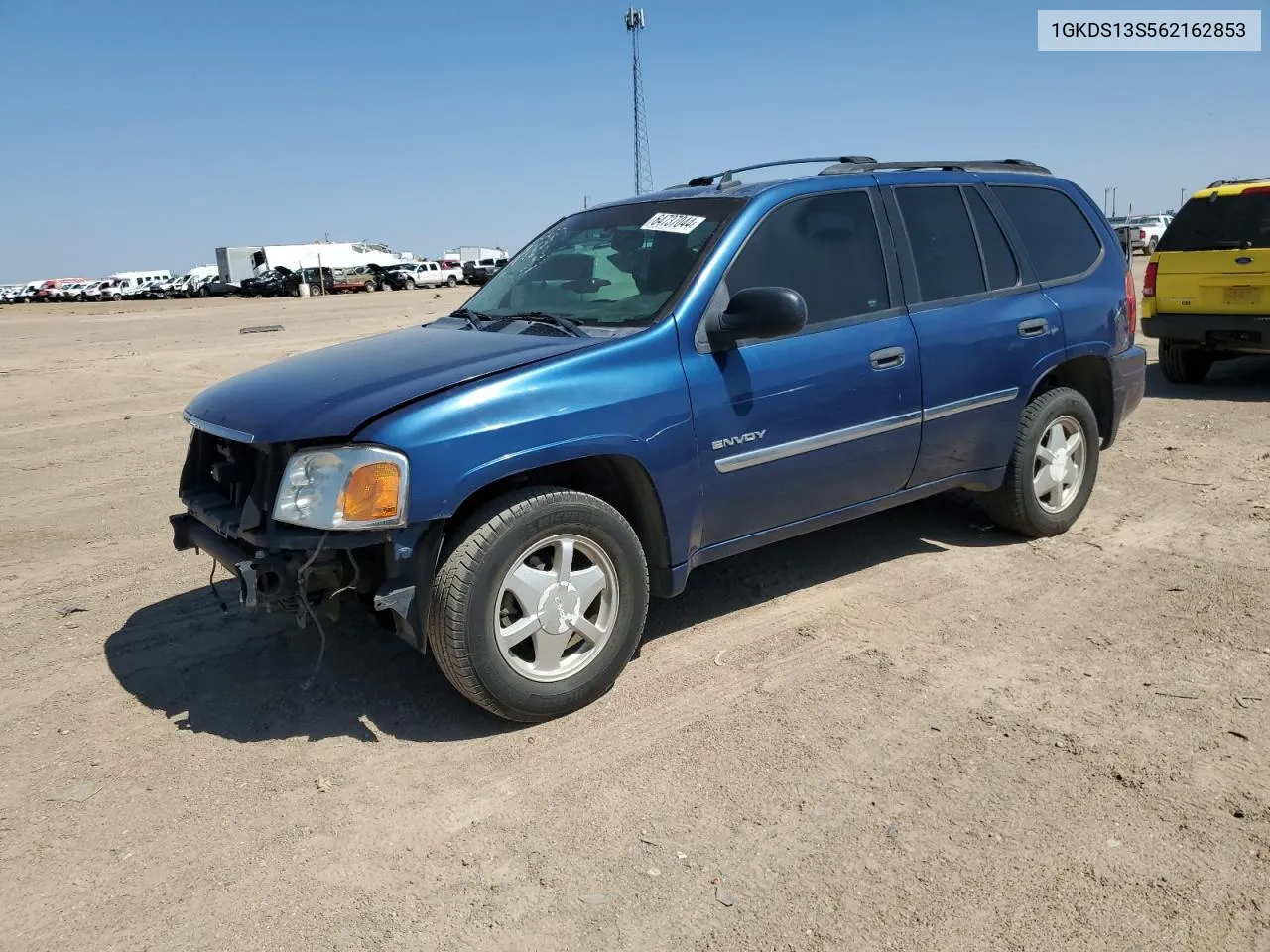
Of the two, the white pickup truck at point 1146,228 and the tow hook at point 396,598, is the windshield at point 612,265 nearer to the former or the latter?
the tow hook at point 396,598

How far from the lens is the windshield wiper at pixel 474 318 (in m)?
4.39

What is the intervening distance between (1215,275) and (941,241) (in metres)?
5.77

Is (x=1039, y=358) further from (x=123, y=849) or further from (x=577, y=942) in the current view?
(x=123, y=849)

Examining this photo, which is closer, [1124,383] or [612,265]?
[612,265]

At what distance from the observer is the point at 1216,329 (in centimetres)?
909

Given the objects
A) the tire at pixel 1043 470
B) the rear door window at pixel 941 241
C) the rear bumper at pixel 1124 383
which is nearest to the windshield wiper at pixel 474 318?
the rear door window at pixel 941 241

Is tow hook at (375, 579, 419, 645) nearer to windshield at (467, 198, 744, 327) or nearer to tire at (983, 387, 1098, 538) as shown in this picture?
windshield at (467, 198, 744, 327)

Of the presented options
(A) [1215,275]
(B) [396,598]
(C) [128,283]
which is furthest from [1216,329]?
(C) [128,283]

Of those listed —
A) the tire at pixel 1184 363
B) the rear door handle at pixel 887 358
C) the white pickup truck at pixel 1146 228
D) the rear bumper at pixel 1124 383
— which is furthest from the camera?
the white pickup truck at pixel 1146 228

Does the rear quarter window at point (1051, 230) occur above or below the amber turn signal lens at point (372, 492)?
above

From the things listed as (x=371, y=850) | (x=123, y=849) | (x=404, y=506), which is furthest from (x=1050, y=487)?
(x=123, y=849)

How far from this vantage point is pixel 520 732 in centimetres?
355

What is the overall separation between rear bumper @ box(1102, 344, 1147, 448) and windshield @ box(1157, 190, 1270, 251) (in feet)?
13.9

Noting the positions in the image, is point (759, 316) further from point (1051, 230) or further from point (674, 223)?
point (1051, 230)
